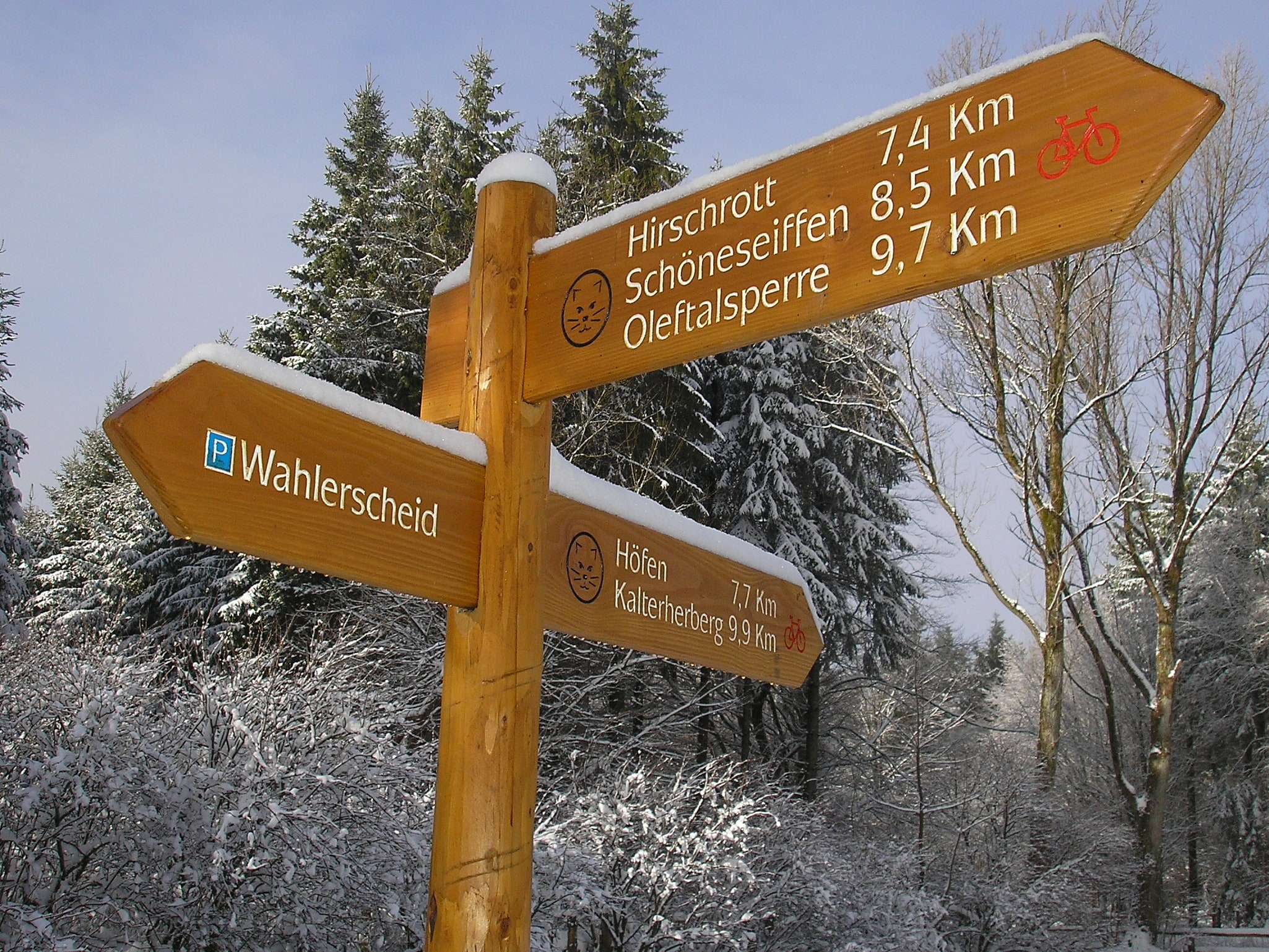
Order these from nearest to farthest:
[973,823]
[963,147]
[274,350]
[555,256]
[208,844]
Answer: [963,147] → [555,256] → [208,844] → [973,823] → [274,350]

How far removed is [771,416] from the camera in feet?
58.7

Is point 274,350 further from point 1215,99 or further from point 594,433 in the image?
point 1215,99

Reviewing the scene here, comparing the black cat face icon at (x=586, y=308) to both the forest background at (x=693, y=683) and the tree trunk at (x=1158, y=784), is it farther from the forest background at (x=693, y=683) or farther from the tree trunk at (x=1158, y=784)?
the tree trunk at (x=1158, y=784)

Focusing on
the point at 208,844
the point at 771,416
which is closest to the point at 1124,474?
the point at 771,416

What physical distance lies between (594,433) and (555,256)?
Result: 10.6 m

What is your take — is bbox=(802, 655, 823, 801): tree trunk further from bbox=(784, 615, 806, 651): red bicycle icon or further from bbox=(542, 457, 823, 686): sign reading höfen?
Result: bbox=(542, 457, 823, 686): sign reading höfen

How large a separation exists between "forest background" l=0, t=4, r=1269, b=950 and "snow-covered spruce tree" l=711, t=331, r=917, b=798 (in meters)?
0.09

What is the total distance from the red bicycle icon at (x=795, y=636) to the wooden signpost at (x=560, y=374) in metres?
0.33

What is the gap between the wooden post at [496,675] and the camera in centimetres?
187

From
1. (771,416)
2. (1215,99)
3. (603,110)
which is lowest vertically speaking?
(1215,99)

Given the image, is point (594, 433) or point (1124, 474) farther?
point (1124, 474)

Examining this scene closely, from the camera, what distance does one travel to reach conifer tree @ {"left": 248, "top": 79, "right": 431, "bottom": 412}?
1598cm

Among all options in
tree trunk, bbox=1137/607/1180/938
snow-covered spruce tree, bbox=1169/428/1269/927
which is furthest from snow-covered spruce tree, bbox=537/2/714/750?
snow-covered spruce tree, bbox=1169/428/1269/927

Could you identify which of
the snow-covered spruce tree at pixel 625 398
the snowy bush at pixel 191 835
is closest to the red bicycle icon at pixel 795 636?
the snowy bush at pixel 191 835
